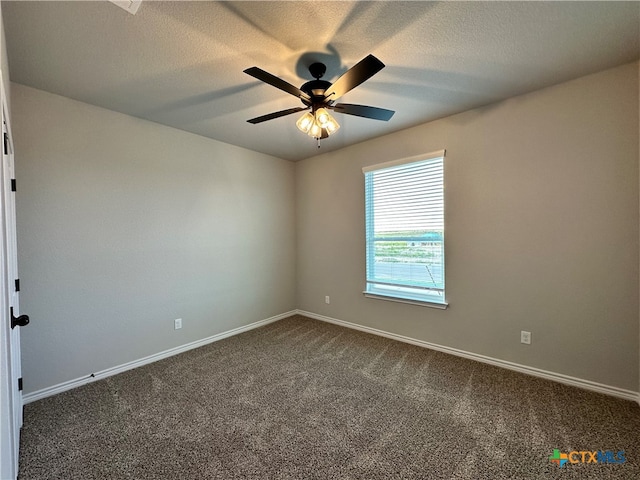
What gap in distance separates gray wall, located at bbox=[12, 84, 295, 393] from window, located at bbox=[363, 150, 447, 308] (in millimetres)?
1672

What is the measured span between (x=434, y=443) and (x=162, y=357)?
9.00 feet

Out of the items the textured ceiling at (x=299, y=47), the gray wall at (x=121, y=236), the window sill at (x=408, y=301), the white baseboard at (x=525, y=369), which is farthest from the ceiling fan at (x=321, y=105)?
the white baseboard at (x=525, y=369)

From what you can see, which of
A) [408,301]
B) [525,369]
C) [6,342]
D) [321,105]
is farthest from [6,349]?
[525,369]

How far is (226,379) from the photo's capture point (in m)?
2.57

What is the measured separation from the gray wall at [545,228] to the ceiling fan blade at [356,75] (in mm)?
1680

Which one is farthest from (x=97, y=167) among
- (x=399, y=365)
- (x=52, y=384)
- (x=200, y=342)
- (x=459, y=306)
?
(x=459, y=306)

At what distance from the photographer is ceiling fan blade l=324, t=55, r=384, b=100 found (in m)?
1.53

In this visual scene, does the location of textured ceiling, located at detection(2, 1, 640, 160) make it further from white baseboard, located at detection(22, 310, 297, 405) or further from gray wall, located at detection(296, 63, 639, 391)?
white baseboard, located at detection(22, 310, 297, 405)

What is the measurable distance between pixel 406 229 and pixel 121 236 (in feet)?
10.1

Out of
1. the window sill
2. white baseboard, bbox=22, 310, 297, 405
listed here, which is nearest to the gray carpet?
white baseboard, bbox=22, 310, 297, 405

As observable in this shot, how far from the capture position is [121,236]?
2.77 m

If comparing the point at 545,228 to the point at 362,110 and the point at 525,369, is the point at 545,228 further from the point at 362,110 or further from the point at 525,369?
the point at 362,110

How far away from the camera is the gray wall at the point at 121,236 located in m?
2.31

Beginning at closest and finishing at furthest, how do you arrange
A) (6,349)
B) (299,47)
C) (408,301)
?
(6,349) → (299,47) → (408,301)
